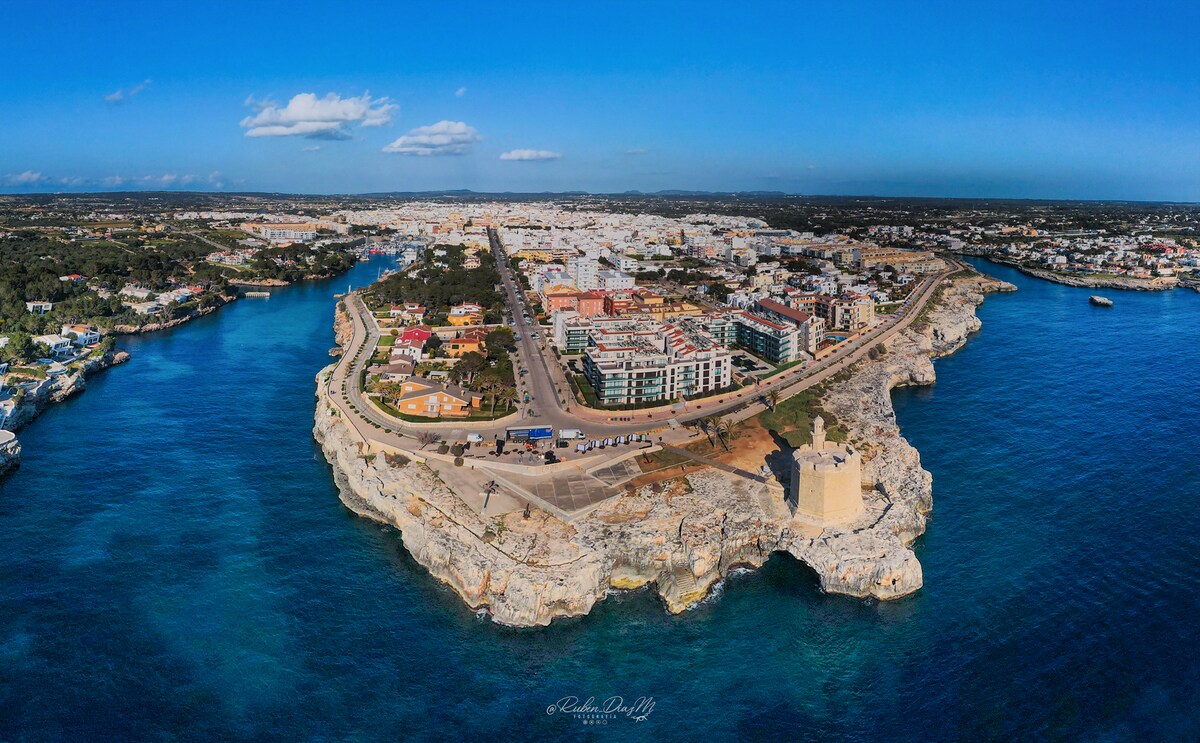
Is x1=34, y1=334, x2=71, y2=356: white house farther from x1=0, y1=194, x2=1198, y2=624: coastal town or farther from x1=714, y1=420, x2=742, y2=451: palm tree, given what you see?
x1=714, y1=420, x2=742, y2=451: palm tree

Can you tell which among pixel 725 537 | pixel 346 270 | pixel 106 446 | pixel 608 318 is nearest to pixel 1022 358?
pixel 608 318

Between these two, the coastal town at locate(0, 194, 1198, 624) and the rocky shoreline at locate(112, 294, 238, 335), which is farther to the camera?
the rocky shoreline at locate(112, 294, 238, 335)

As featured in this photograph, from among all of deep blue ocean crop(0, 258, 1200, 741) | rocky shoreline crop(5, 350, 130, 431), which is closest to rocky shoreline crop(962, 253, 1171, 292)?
deep blue ocean crop(0, 258, 1200, 741)

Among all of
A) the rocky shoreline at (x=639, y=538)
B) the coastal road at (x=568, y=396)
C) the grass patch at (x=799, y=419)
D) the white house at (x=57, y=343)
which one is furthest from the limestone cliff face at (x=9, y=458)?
the grass patch at (x=799, y=419)

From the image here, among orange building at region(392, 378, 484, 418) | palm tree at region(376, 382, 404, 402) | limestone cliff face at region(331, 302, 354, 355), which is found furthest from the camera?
limestone cliff face at region(331, 302, 354, 355)

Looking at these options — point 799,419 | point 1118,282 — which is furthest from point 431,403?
point 1118,282
